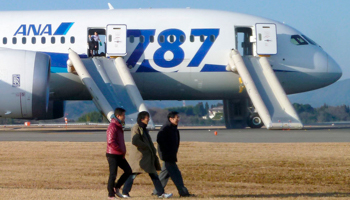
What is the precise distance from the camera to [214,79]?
3088 centimetres

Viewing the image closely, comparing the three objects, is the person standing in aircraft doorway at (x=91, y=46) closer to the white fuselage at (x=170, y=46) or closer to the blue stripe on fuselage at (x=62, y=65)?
the white fuselage at (x=170, y=46)

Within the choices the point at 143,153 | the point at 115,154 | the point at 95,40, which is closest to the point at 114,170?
the point at 115,154

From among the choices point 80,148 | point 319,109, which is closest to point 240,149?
point 80,148

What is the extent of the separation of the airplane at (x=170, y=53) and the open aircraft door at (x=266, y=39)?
0.05 m

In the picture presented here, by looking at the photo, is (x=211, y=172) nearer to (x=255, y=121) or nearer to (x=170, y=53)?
(x=170, y=53)

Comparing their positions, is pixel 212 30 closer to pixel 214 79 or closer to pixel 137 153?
pixel 214 79

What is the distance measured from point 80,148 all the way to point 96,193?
819 centimetres

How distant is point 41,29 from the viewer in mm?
30844

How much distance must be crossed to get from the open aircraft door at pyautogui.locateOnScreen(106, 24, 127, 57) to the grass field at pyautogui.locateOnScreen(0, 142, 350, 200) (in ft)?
36.6

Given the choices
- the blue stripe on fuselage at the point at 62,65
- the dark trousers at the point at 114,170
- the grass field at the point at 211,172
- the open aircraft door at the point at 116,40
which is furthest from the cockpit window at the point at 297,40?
the dark trousers at the point at 114,170

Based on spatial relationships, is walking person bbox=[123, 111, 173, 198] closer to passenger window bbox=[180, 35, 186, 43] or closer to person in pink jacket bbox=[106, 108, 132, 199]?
person in pink jacket bbox=[106, 108, 132, 199]

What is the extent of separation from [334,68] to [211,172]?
19441 mm

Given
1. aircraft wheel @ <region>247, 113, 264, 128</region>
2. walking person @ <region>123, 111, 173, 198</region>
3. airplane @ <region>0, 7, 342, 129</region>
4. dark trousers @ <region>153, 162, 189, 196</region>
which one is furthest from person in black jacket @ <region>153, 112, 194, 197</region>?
aircraft wheel @ <region>247, 113, 264, 128</region>

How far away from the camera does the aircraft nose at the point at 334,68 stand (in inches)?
1227
